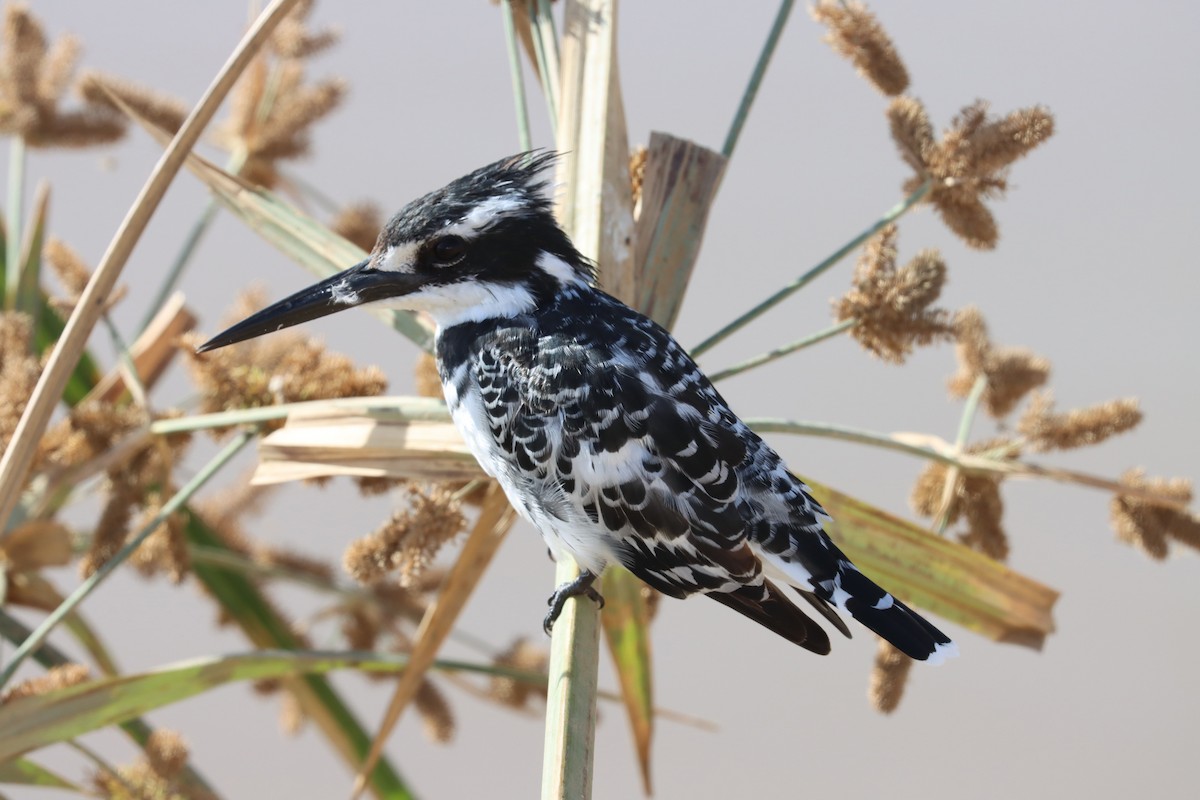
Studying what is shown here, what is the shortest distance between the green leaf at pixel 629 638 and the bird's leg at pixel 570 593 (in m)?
0.07

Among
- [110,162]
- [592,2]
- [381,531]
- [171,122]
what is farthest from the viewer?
[110,162]

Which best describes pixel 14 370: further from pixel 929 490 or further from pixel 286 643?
pixel 929 490

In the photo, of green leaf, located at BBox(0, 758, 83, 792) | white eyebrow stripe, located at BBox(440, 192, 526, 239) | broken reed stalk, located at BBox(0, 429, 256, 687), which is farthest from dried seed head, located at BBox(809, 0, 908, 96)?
green leaf, located at BBox(0, 758, 83, 792)

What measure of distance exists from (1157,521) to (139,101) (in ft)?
4.53

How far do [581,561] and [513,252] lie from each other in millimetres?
339

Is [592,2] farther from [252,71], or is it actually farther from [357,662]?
[357,662]

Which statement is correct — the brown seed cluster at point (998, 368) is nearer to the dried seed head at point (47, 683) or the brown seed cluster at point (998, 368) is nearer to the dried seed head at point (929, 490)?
the dried seed head at point (929, 490)

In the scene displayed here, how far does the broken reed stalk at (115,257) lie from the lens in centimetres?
107

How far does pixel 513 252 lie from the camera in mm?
1357

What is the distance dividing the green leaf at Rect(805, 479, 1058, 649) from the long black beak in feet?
1.64

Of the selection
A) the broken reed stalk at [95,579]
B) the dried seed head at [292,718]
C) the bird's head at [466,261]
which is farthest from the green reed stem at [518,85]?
the dried seed head at [292,718]

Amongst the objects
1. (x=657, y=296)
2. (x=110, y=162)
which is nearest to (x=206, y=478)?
(x=657, y=296)

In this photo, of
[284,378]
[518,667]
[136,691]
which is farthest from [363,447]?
[518,667]

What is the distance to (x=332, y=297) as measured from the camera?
1.30 metres
